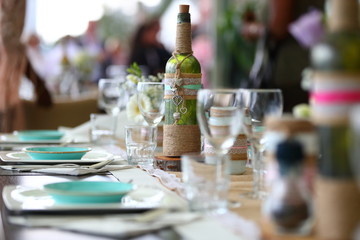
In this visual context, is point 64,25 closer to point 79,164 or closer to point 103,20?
point 103,20

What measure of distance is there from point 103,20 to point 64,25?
96cm

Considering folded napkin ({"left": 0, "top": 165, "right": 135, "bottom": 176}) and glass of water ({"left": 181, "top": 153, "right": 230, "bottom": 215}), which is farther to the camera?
folded napkin ({"left": 0, "top": 165, "right": 135, "bottom": 176})

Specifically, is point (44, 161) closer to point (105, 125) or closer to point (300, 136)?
point (105, 125)

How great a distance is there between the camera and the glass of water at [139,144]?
1579 mm

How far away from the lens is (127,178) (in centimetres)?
135

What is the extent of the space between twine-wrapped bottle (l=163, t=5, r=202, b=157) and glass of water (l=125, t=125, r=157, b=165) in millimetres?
76

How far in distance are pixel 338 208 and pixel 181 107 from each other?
2.67ft

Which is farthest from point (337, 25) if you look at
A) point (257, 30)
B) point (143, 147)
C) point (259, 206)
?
point (257, 30)

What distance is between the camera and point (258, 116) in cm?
116

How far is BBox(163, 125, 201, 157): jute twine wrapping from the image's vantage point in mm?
1501

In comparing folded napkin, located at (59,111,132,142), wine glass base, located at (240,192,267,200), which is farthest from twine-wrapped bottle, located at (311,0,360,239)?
folded napkin, located at (59,111,132,142)

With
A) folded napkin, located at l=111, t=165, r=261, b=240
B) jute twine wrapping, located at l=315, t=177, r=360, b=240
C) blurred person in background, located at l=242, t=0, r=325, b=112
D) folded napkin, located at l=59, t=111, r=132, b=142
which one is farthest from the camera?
blurred person in background, located at l=242, t=0, r=325, b=112

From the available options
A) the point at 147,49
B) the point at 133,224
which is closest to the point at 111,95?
the point at 133,224

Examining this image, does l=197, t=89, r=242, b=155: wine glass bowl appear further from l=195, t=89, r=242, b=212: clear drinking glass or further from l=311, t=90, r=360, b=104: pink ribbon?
l=311, t=90, r=360, b=104: pink ribbon
